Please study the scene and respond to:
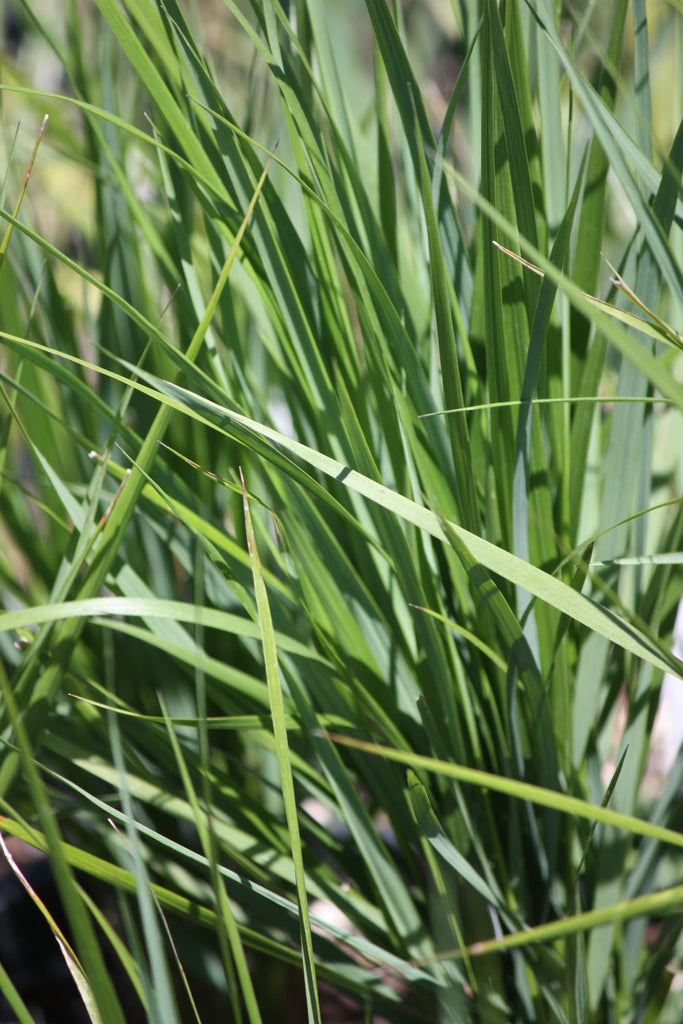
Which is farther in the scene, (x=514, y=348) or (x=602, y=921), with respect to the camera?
(x=514, y=348)

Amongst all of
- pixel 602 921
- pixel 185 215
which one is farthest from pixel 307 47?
pixel 602 921

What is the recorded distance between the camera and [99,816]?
1.10 feet

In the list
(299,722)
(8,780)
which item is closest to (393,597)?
(299,722)

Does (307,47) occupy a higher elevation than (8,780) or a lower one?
higher

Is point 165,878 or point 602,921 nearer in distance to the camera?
point 602,921

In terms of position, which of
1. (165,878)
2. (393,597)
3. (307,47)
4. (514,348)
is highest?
(307,47)

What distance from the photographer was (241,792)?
0.33m

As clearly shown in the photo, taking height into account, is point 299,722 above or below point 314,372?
below

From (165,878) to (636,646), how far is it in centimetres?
26

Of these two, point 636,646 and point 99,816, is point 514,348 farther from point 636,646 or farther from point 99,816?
point 99,816

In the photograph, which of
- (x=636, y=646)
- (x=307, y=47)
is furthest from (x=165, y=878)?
(x=307, y=47)

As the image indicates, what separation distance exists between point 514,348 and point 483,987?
0.87 ft

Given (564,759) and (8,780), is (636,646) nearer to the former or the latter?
(564,759)

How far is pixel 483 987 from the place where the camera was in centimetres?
30
